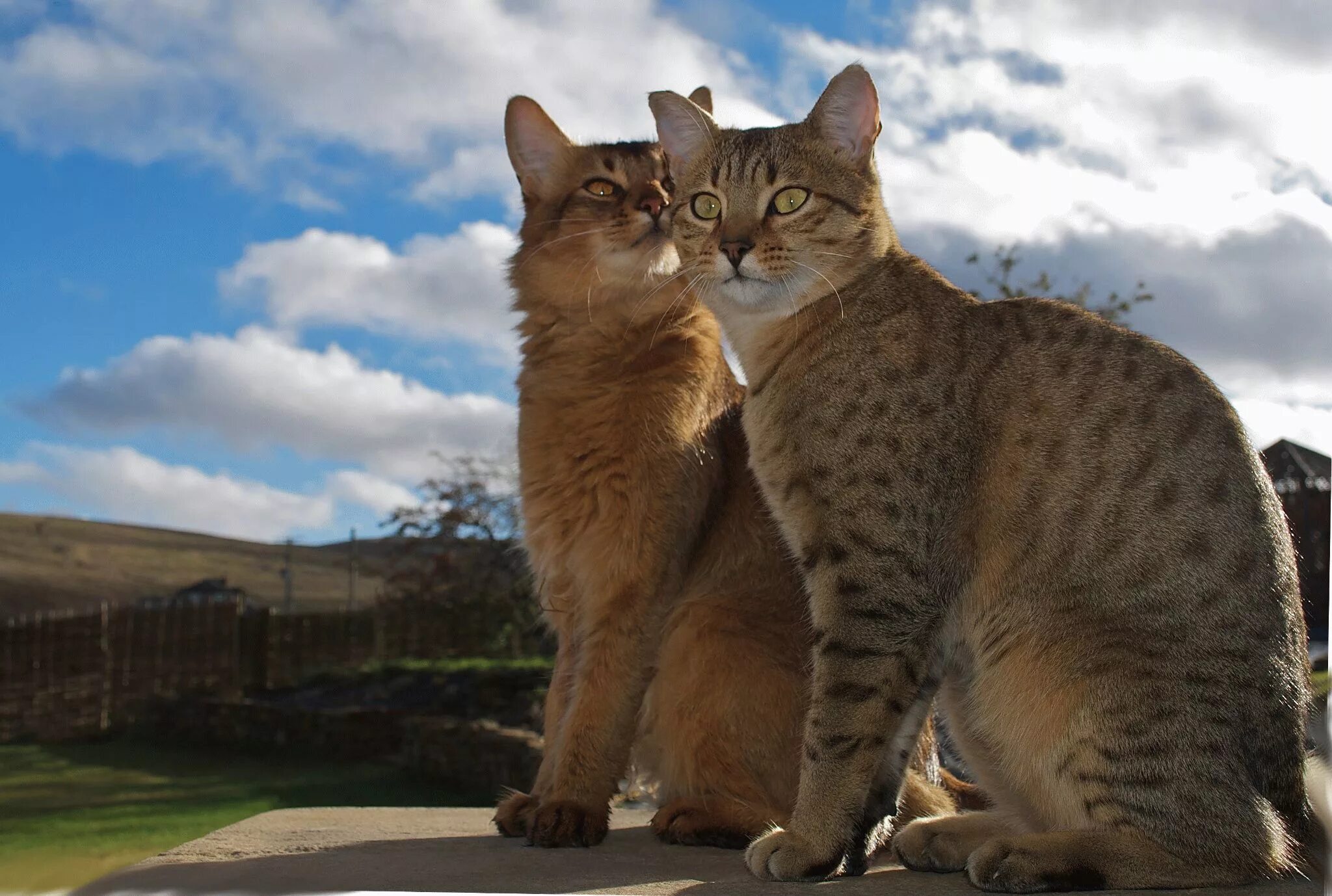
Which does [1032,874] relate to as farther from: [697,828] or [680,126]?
[680,126]

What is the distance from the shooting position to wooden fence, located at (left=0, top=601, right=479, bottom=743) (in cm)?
1434

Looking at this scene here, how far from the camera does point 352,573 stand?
→ 1812 cm

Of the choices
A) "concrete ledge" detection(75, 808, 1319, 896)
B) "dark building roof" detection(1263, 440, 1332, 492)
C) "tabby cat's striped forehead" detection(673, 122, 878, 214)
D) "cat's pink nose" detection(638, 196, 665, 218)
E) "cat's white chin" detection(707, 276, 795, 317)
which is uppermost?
"cat's pink nose" detection(638, 196, 665, 218)

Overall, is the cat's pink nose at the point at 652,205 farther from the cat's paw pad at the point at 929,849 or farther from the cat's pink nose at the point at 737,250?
the cat's paw pad at the point at 929,849

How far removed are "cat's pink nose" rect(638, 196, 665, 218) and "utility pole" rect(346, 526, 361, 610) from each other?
49.2 ft

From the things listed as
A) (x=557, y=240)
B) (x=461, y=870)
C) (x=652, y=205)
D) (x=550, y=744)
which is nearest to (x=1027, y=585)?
(x=461, y=870)

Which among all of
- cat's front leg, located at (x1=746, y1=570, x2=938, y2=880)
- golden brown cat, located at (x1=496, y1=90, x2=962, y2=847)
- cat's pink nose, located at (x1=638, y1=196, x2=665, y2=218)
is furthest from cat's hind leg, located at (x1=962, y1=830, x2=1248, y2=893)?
cat's pink nose, located at (x1=638, y1=196, x2=665, y2=218)

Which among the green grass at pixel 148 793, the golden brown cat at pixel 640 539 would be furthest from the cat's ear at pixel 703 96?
the green grass at pixel 148 793

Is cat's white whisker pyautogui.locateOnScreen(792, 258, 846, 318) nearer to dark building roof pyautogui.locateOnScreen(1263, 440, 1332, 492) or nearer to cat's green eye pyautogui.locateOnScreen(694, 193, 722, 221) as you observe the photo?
cat's green eye pyautogui.locateOnScreen(694, 193, 722, 221)

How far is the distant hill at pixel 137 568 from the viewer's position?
1395 centimetres

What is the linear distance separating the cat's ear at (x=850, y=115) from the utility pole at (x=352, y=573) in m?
15.7

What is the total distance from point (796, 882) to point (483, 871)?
697 millimetres

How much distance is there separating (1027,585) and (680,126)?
156 cm

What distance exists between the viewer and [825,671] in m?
2.26
